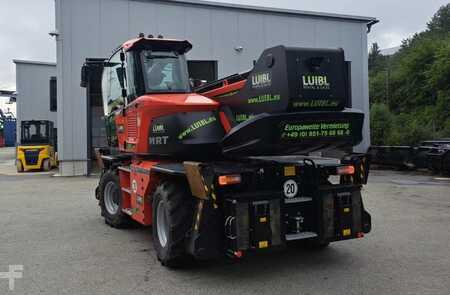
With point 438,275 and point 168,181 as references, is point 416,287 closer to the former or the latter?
point 438,275

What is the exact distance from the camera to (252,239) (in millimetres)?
5301

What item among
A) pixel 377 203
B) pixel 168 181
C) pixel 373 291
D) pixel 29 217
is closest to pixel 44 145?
pixel 29 217

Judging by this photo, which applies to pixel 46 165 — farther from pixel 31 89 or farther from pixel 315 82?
pixel 315 82

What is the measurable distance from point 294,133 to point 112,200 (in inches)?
190

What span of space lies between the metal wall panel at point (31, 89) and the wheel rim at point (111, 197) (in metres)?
19.0

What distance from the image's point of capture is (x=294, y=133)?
5270mm

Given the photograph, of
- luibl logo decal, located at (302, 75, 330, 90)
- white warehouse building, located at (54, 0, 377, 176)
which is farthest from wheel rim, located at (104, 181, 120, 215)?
white warehouse building, located at (54, 0, 377, 176)

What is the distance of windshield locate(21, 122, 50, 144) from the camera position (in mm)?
22969

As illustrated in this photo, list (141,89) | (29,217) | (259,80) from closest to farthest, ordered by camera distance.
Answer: (259,80), (141,89), (29,217)

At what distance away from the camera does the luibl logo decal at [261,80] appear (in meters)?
5.32

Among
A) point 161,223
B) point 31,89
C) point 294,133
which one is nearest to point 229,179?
point 294,133

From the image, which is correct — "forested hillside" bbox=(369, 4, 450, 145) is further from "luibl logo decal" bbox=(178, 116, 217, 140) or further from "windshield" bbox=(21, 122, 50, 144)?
"luibl logo decal" bbox=(178, 116, 217, 140)

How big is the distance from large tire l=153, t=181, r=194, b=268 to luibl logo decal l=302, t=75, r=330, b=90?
1.97 meters

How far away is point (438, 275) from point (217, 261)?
8.71 feet
